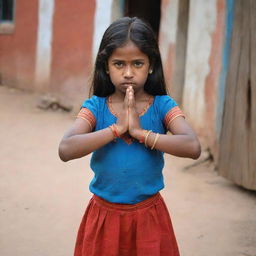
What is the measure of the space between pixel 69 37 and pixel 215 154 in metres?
3.84

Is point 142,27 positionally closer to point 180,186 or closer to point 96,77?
point 96,77

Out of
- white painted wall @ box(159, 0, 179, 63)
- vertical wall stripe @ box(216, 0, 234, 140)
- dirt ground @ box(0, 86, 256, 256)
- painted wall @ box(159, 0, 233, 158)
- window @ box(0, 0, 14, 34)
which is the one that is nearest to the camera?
dirt ground @ box(0, 86, 256, 256)

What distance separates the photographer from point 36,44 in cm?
857

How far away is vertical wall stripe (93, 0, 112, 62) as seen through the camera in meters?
7.06

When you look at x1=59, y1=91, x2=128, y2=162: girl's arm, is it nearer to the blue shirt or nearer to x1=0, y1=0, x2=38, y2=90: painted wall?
the blue shirt

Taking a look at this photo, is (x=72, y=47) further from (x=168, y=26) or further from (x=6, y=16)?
(x=6, y=16)

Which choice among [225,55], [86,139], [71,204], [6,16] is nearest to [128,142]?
[86,139]

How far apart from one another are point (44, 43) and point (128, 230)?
6860 millimetres

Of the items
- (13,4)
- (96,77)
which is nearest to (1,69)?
(13,4)

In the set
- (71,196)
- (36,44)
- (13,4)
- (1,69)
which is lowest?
(71,196)

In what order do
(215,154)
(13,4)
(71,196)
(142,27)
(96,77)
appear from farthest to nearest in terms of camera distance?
(13,4) → (215,154) → (71,196) → (96,77) → (142,27)

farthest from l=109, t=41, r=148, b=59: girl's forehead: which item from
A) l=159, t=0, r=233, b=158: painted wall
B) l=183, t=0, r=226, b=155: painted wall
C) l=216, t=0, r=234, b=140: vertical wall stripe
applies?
l=183, t=0, r=226, b=155: painted wall

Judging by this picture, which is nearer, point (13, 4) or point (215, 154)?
point (215, 154)

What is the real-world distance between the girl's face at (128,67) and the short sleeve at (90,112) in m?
0.14
